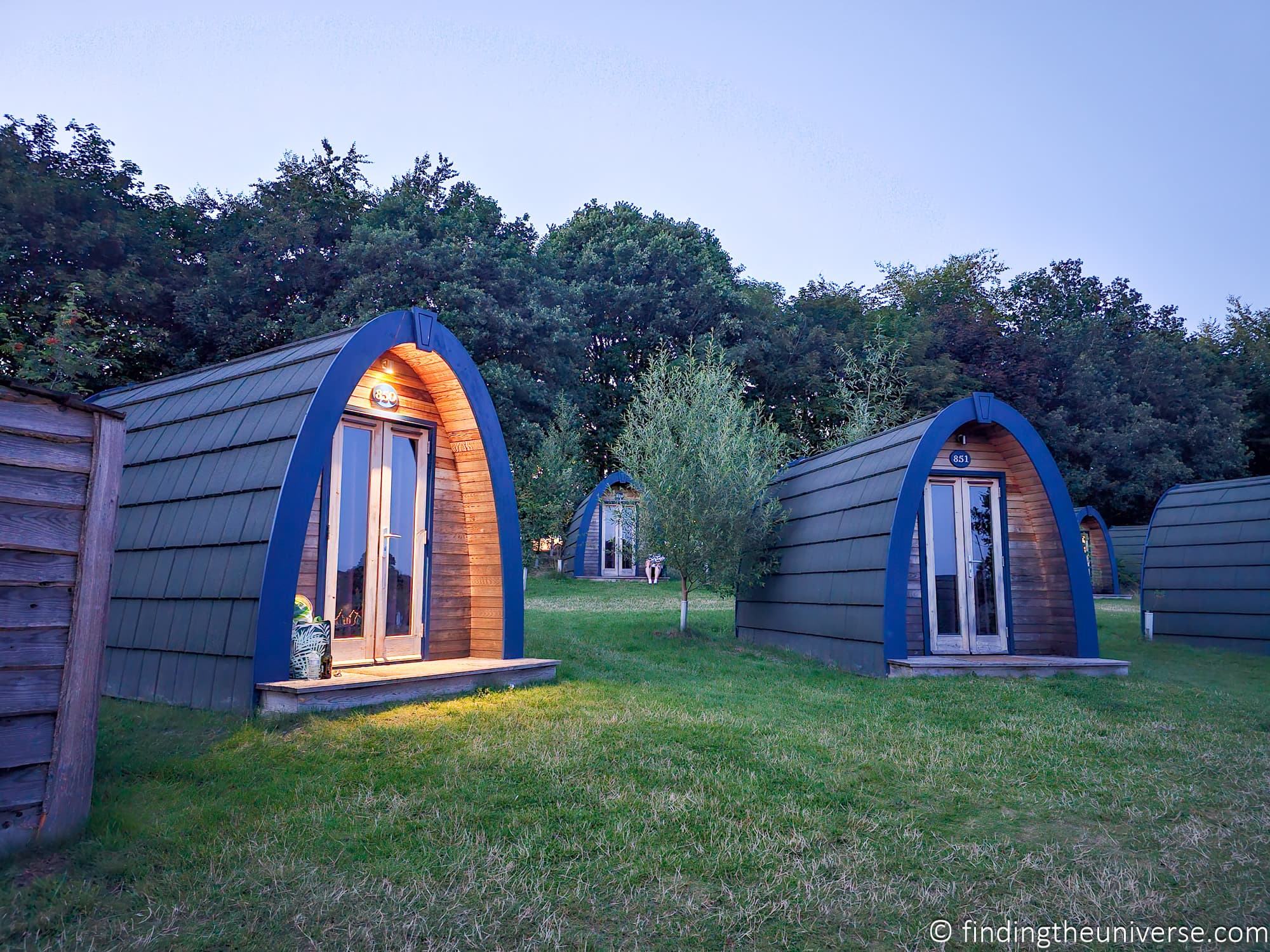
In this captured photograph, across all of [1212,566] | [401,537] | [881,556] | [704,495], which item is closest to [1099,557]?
[1212,566]

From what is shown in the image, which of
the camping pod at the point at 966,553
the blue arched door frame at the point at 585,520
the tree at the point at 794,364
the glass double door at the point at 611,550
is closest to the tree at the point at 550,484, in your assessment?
the blue arched door frame at the point at 585,520

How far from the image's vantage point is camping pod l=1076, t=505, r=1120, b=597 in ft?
89.0

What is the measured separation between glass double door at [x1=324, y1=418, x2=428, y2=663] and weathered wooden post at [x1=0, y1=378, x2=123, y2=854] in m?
3.69

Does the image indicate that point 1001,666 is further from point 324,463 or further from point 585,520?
point 585,520

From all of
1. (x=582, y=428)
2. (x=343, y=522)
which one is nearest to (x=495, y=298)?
(x=582, y=428)

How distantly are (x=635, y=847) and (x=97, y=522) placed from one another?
317 centimetres

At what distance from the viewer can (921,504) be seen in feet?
34.1

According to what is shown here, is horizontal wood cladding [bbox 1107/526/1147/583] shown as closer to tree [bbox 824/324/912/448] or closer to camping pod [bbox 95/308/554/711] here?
tree [bbox 824/324/912/448]

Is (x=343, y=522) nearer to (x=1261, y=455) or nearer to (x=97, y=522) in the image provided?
(x=97, y=522)

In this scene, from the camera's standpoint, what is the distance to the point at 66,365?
10.6 meters

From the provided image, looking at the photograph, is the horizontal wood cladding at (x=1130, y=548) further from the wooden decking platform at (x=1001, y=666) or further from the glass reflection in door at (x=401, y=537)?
the glass reflection in door at (x=401, y=537)

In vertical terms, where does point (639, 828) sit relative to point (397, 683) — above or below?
below

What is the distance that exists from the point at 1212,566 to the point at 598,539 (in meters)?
19.3

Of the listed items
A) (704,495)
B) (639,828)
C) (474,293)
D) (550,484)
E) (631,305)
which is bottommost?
(639,828)
